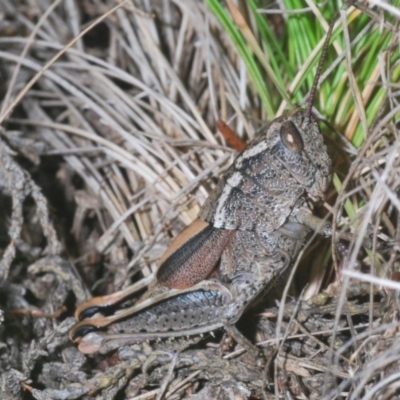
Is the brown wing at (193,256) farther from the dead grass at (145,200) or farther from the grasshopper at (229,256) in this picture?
the dead grass at (145,200)

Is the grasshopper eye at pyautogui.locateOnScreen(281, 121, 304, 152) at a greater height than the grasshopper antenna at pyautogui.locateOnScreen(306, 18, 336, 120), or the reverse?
the grasshopper antenna at pyautogui.locateOnScreen(306, 18, 336, 120)

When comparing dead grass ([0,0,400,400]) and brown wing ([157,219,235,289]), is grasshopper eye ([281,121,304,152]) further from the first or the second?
brown wing ([157,219,235,289])

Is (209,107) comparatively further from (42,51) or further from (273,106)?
(42,51)

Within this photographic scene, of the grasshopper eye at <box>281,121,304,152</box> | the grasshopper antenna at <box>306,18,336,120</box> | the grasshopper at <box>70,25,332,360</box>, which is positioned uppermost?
the grasshopper antenna at <box>306,18,336,120</box>

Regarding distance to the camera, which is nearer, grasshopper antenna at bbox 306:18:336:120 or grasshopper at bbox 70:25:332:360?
grasshopper antenna at bbox 306:18:336:120

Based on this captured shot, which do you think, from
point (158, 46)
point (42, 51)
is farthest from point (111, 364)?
point (42, 51)

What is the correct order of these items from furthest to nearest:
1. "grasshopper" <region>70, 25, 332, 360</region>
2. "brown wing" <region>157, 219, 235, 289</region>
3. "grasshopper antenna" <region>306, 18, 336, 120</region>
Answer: "brown wing" <region>157, 219, 235, 289</region> < "grasshopper" <region>70, 25, 332, 360</region> < "grasshopper antenna" <region>306, 18, 336, 120</region>

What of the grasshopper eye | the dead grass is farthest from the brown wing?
the grasshopper eye
